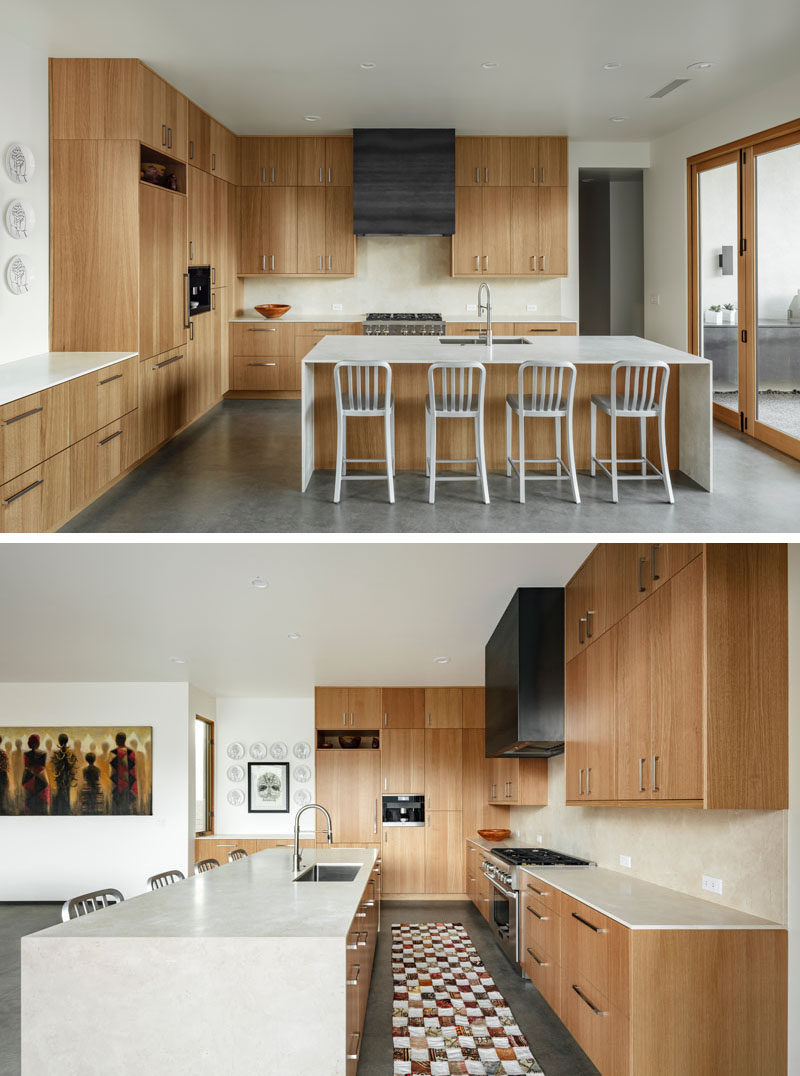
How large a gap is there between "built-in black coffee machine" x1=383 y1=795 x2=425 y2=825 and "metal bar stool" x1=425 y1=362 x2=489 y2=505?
6.24 metres

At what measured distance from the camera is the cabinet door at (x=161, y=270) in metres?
6.45

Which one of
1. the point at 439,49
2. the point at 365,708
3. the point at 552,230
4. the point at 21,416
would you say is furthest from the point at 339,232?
the point at 21,416

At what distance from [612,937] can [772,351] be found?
445 cm

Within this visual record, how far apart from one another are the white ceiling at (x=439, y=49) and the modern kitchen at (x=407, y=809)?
2963 millimetres

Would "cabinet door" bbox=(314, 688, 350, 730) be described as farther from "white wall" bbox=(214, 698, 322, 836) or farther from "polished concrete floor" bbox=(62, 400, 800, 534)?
"polished concrete floor" bbox=(62, 400, 800, 534)

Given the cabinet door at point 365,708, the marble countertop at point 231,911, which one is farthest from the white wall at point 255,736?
the marble countertop at point 231,911

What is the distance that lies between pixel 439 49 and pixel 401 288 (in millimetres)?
4143

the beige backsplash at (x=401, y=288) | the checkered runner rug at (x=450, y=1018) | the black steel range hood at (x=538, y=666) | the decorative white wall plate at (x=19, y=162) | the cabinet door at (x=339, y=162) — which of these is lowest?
the checkered runner rug at (x=450, y=1018)

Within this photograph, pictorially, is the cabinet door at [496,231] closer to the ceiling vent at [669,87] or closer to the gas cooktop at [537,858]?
the ceiling vent at [669,87]

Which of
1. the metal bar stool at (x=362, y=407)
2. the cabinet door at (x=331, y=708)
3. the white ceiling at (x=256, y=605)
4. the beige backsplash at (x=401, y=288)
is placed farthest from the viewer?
the cabinet door at (x=331, y=708)

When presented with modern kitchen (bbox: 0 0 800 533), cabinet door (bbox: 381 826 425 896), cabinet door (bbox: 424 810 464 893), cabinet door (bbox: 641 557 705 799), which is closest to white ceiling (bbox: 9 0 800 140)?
modern kitchen (bbox: 0 0 800 533)

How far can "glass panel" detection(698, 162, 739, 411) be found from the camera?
7.40m

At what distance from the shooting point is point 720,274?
7.68m

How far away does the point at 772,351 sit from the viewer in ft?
22.7
